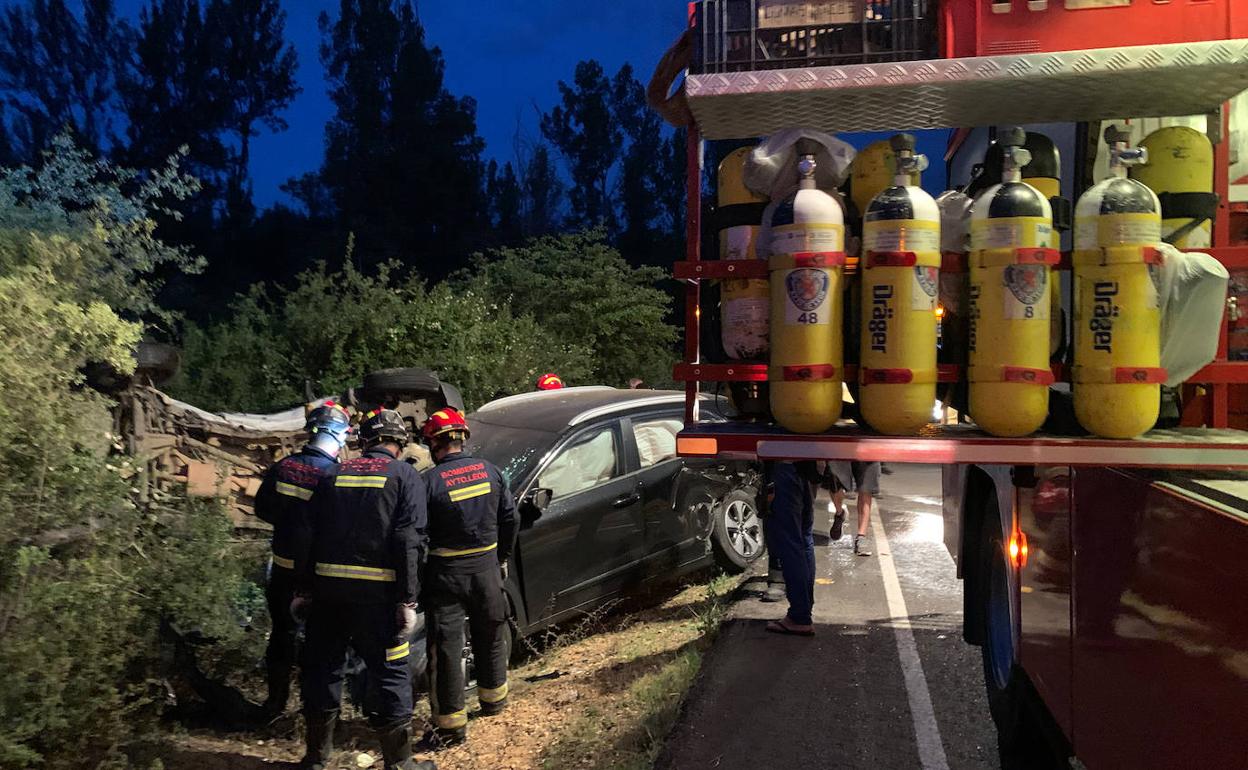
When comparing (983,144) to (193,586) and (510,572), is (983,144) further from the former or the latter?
(193,586)

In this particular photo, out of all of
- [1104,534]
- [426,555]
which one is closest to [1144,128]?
[1104,534]

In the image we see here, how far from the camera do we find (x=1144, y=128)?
3404 mm

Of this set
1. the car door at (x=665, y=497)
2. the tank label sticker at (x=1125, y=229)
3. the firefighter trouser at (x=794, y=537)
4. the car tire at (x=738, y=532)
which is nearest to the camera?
the tank label sticker at (x=1125, y=229)

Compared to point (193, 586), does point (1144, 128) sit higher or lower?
higher

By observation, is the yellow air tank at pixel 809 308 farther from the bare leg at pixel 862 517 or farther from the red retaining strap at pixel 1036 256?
the bare leg at pixel 862 517

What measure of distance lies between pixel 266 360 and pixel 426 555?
25.1ft

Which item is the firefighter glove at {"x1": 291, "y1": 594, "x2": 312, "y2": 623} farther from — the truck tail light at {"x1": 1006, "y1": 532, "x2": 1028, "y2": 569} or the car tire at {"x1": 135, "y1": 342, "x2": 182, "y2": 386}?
the truck tail light at {"x1": 1006, "y1": 532, "x2": 1028, "y2": 569}

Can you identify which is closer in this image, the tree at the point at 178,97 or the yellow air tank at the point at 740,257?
the yellow air tank at the point at 740,257

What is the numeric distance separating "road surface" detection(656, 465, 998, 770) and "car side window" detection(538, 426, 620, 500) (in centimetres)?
138

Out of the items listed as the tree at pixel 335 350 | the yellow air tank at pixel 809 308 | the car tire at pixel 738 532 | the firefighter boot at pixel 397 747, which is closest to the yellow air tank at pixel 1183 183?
the yellow air tank at pixel 809 308

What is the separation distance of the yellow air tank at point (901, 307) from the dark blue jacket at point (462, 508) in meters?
2.45

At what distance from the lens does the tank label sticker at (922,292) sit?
281 cm

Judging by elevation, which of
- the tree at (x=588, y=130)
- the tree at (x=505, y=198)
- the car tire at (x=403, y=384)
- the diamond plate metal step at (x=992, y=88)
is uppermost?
the tree at (x=588, y=130)

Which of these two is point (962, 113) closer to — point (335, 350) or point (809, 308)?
point (809, 308)
